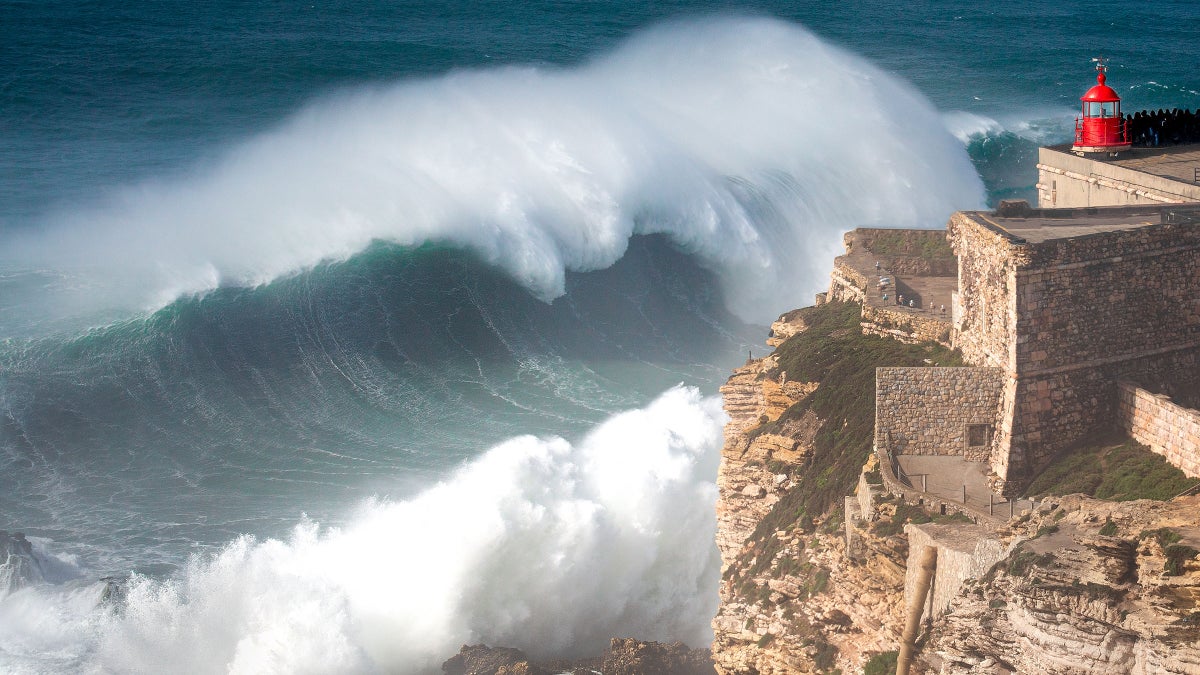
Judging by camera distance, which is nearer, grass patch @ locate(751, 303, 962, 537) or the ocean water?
grass patch @ locate(751, 303, 962, 537)

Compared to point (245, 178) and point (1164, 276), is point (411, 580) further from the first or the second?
point (245, 178)

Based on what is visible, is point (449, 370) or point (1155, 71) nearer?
point (449, 370)

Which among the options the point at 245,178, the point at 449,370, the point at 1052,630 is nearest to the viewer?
the point at 1052,630

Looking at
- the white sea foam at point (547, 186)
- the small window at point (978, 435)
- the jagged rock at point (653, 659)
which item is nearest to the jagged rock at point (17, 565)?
the jagged rock at point (653, 659)

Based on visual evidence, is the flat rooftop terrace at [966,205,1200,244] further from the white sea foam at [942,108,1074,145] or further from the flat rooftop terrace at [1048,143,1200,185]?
the white sea foam at [942,108,1074,145]

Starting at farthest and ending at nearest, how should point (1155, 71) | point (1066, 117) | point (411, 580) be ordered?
point (1155, 71)
point (1066, 117)
point (411, 580)

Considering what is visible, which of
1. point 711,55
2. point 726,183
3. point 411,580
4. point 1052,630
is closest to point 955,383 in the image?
point 1052,630

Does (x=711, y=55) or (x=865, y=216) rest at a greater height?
(x=711, y=55)

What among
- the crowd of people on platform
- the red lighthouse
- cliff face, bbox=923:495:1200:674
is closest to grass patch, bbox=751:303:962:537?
cliff face, bbox=923:495:1200:674
